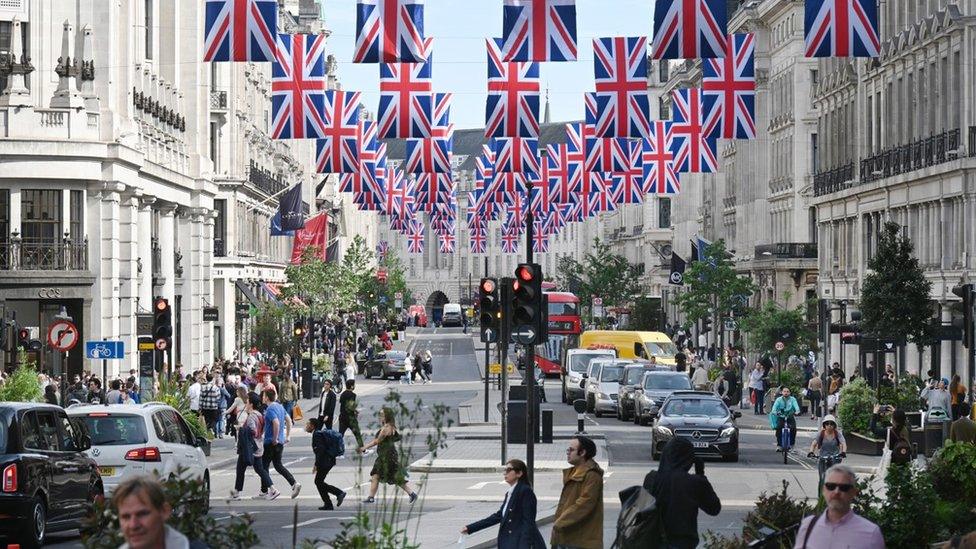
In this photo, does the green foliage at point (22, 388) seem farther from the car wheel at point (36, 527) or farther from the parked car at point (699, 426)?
the car wheel at point (36, 527)

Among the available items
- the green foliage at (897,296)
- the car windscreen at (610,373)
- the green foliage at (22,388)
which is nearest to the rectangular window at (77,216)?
the car windscreen at (610,373)

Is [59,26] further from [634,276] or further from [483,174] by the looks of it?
[634,276]

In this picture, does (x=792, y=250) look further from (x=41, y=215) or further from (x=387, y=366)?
(x=41, y=215)

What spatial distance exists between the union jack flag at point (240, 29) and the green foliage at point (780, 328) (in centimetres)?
3380

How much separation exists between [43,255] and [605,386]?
608 inches

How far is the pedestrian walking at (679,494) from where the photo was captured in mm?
14812

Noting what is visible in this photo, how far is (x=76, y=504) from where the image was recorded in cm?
2159

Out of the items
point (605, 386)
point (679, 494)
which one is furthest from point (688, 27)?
point (605, 386)

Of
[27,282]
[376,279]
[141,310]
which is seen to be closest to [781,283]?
[141,310]

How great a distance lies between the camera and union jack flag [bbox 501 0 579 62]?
28.4m

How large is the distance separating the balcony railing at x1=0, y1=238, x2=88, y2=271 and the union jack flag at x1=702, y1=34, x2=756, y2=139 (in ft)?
60.4

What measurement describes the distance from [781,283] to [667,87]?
47768 millimetres

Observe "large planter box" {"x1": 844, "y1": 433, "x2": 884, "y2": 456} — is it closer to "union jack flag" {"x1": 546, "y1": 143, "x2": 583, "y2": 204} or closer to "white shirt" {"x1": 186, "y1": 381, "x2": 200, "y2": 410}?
"white shirt" {"x1": 186, "y1": 381, "x2": 200, "y2": 410}

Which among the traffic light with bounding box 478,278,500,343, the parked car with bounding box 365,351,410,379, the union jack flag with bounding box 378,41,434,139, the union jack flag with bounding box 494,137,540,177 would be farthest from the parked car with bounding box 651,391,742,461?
the parked car with bounding box 365,351,410,379
